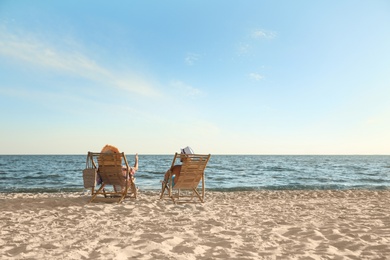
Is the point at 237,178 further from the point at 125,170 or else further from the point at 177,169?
the point at 125,170

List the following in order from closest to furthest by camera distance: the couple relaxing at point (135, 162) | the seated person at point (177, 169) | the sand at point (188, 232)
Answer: the sand at point (188, 232), the couple relaxing at point (135, 162), the seated person at point (177, 169)

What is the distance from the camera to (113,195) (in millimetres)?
7855

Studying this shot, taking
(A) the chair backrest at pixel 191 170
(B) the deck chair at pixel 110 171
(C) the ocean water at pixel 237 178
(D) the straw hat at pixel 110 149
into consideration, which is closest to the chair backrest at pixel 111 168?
(B) the deck chair at pixel 110 171

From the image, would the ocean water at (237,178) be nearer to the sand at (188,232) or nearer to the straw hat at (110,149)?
the straw hat at (110,149)

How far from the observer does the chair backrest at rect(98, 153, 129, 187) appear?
691cm

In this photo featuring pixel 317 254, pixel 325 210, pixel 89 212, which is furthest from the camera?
pixel 325 210

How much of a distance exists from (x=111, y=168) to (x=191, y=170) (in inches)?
72.7

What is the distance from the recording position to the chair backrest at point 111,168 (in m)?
6.91

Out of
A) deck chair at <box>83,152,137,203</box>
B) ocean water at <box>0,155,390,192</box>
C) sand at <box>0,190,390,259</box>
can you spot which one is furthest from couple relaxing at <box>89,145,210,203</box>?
ocean water at <box>0,155,390,192</box>

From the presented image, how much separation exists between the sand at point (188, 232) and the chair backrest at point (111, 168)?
814mm

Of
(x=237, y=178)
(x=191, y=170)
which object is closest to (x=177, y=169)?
(x=191, y=170)

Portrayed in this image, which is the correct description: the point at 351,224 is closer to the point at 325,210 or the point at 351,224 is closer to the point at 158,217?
the point at 325,210

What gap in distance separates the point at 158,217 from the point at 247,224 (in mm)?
1569

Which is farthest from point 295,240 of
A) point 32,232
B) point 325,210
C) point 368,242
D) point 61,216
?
point 61,216
